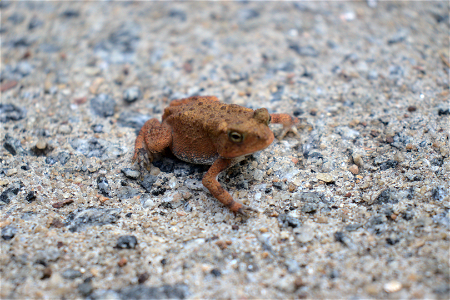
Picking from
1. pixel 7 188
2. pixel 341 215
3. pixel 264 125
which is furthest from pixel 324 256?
pixel 7 188

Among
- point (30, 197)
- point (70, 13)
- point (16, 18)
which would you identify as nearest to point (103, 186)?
point (30, 197)

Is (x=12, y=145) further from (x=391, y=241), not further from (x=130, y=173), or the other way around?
(x=391, y=241)

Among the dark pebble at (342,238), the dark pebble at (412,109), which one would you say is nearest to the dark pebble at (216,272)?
the dark pebble at (342,238)

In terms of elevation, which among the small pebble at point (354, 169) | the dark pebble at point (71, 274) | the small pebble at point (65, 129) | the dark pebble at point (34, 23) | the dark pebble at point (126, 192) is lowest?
the dark pebble at point (126, 192)

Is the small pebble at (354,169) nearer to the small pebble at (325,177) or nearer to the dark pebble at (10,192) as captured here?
the small pebble at (325,177)

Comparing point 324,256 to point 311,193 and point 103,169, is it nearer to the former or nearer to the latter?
point 311,193

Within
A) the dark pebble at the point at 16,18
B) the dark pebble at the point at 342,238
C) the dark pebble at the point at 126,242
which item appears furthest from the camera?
the dark pebble at the point at 16,18

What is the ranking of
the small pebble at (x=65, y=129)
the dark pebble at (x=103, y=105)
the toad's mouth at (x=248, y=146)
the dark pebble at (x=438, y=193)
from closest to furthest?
the dark pebble at (x=438, y=193)
the toad's mouth at (x=248, y=146)
the small pebble at (x=65, y=129)
the dark pebble at (x=103, y=105)

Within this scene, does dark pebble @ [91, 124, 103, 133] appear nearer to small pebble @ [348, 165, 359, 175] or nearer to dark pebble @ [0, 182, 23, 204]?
dark pebble @ [0, 182, 23, 204]
